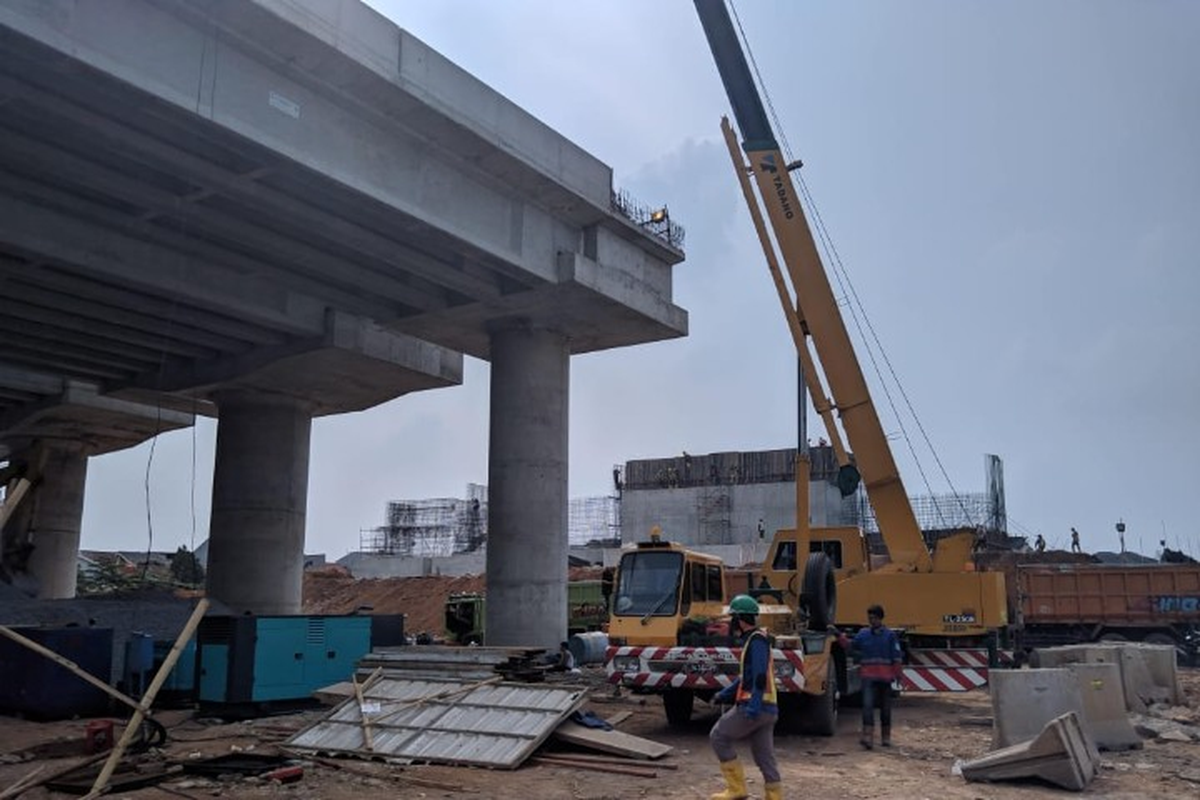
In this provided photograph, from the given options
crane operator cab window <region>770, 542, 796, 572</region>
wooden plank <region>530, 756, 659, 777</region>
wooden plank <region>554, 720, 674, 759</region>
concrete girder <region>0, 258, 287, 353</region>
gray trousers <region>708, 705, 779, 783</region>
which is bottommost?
wooden plank <region>530, 756, 659, 777</region>

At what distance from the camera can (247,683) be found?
50.8 feet

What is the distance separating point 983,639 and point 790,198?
25.7 ft

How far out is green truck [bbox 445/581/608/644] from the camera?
3183 centimetres

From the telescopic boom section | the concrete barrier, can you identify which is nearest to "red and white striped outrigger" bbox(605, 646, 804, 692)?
the telescopic boom section

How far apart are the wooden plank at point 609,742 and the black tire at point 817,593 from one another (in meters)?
4.17

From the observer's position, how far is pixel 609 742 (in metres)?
11.4

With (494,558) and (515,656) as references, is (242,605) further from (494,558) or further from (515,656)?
(515,656)

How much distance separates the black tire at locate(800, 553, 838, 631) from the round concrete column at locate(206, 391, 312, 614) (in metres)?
15.4

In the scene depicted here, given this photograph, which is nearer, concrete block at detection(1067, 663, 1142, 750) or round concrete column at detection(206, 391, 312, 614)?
concrete block at detection(1067, 663, 1142, 750)

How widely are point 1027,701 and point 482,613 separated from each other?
2257 centimetres

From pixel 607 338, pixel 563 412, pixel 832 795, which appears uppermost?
pixel 607 338

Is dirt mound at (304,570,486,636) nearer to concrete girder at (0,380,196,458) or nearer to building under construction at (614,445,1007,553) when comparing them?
concrete girder at (0,380,196,458)

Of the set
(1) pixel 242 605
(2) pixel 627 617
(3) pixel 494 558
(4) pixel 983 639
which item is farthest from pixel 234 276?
(4) pixel 983 639

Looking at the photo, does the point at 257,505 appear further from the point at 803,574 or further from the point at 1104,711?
the point at 1104,711
